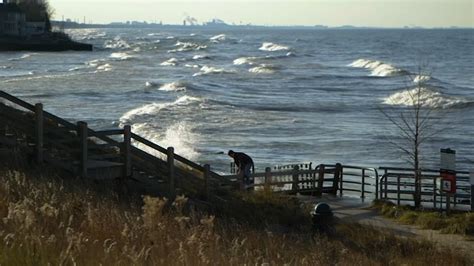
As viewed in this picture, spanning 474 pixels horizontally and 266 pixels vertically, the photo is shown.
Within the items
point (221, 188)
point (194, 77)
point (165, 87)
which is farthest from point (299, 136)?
point (194, 77)

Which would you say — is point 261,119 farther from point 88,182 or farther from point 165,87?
point 88,182

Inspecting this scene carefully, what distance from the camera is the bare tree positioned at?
66.3 feet

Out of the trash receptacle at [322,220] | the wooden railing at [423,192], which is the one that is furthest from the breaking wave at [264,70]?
the trash receptacle at [322,220]

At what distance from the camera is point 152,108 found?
154ft

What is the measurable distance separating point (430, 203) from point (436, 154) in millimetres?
10774

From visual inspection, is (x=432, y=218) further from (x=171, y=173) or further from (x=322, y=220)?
(x=171, y=173)

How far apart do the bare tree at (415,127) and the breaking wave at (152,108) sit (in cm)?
1258

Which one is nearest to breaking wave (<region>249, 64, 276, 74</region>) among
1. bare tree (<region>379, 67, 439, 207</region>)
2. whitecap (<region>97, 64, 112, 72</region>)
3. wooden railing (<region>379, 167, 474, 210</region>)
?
whitecap (<region>97, 64, 112, 72</region>)

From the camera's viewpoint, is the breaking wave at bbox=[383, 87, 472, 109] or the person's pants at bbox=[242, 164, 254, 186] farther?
the breaking wave at bbox=[383, 87, 472, 109]

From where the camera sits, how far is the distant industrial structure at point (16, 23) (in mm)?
134375

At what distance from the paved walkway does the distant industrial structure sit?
12245 centimetres

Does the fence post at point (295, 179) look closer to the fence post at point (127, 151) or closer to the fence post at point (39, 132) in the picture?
the fence post at point (127, 151)

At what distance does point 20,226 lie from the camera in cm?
585

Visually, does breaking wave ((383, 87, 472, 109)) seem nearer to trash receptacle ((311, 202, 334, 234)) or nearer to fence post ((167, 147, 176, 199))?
fence post ((167, 147, 176, 199))
